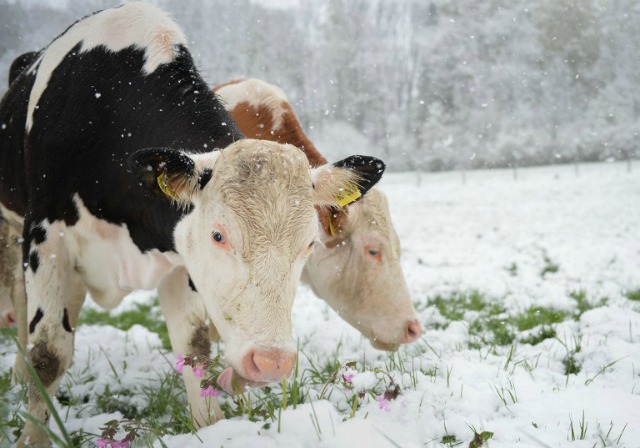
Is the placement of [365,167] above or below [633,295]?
above

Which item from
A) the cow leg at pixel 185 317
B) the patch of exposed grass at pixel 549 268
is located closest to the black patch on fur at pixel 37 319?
the cow leg at pixel 185 317

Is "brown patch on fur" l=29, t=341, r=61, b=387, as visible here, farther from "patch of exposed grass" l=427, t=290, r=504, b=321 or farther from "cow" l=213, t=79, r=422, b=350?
"patch of exposed grass" l=427, t=290, r=504, b=321

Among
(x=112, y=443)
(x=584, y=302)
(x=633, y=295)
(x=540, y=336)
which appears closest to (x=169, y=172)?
(x=112, y=443)

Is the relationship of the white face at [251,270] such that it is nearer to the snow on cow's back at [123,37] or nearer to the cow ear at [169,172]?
the cow ear at [169,172]

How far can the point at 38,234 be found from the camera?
280 centimetres

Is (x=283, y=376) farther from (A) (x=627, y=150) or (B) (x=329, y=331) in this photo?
(A) (x=627, y=150)

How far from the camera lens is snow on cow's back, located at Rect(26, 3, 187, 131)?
3.03 meters

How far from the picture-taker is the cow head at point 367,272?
385cm

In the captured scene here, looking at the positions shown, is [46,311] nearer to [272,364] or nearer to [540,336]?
[272,364]

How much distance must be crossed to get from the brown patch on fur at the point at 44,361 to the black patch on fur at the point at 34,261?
1.28 feet

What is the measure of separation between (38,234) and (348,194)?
5.51ft

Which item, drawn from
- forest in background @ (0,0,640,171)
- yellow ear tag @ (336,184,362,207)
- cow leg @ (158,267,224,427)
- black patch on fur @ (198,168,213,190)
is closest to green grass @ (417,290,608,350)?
yellow ear tag @ (336,184,362,207)

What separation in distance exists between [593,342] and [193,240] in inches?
104

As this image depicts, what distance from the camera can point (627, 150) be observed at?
105 ft
